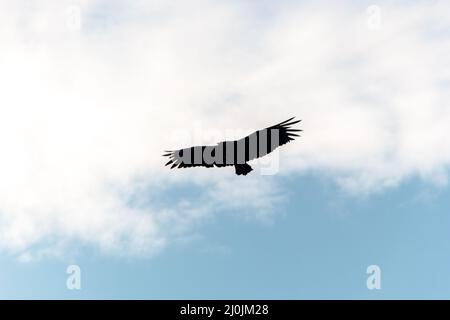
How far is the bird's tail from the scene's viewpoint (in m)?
28.8

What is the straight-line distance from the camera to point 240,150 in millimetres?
28938

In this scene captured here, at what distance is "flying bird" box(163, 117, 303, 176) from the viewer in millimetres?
28797

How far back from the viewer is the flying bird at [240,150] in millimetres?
28797

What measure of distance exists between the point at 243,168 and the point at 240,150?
3.14 ft

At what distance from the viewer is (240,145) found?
94.3ft

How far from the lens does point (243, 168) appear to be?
29.0m
